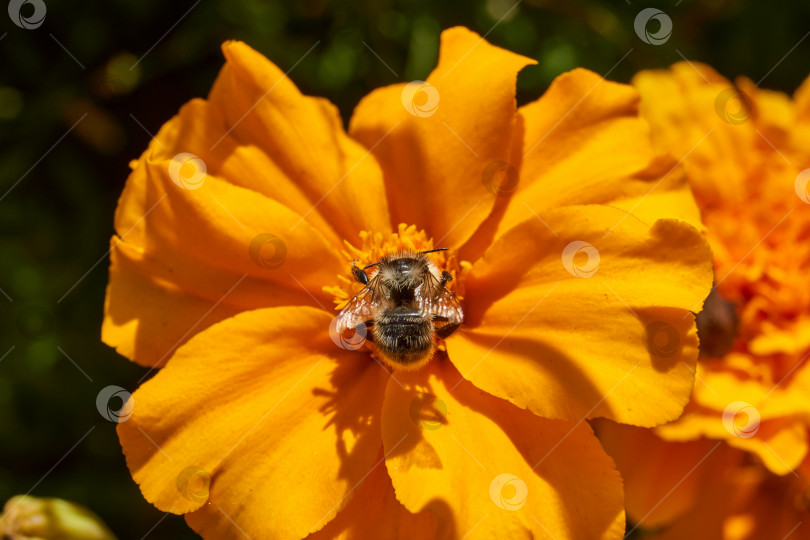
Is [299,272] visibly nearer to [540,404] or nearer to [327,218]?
[327,218]

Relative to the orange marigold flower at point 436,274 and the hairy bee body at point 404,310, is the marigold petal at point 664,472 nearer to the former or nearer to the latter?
the orange marigold flower at point 436,274

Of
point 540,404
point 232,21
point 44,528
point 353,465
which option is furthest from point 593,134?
point 44,528
